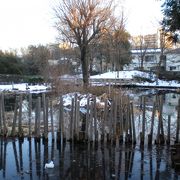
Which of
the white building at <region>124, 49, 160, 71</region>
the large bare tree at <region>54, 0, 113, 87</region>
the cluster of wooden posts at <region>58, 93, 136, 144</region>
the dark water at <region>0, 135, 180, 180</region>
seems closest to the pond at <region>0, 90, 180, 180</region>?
the dark water at <region>0, 135, 180, 180</region>

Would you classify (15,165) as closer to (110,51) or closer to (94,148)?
(94,148)

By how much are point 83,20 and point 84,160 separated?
90.4ft

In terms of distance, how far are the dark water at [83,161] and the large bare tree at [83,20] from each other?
78.9 ft

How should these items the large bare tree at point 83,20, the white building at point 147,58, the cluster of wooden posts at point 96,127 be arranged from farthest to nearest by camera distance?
the white building at point 147,58 → the large bare tree at point 83,20 → the cluster of wooden posts at point 96,127

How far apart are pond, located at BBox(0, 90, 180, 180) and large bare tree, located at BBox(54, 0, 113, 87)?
2383 centimetres

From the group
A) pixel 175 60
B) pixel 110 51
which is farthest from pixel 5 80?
pixel 175 60

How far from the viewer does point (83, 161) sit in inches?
418

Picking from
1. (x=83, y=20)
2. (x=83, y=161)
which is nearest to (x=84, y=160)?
(x=83, y=161)

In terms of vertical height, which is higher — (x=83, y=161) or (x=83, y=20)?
(x=83, y=20)

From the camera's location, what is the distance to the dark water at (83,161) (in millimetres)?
9258

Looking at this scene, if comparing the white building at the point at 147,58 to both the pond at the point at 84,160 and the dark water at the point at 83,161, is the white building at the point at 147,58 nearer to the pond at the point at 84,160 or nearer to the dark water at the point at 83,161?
the pond at the point at 84,160

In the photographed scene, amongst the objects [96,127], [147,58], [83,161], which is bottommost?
[83,161]

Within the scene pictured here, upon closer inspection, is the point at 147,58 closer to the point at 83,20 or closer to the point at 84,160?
the point at 83,20

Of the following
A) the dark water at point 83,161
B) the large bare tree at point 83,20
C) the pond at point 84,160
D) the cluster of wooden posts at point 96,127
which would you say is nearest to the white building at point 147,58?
the large bare tree at point 83,20
